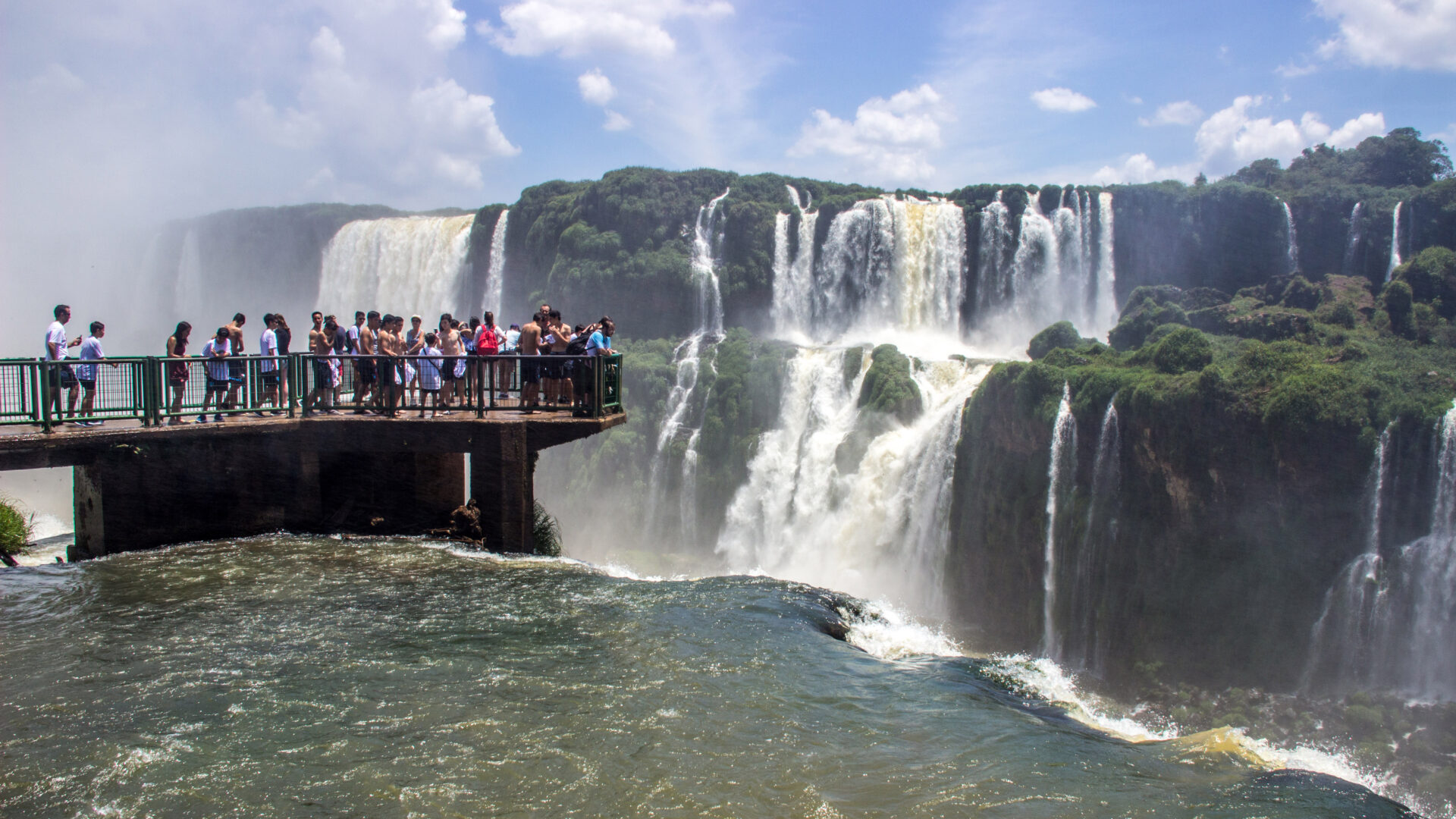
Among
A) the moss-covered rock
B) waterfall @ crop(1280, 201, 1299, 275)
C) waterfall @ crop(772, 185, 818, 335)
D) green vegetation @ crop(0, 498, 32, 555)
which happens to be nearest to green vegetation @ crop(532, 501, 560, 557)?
green vegetation @ crop(0, 498, 32, 555)

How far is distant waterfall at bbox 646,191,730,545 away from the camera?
106 feet

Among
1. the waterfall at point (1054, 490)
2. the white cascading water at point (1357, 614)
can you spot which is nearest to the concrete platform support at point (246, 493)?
the waterfall at point (1054, 490)

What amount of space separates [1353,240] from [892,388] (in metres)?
20.0

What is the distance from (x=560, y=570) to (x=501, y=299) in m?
35.1

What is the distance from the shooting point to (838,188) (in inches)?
1662

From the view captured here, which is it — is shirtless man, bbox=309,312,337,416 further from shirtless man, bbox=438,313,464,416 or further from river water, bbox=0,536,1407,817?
river water, bbox=0,536,1407,817

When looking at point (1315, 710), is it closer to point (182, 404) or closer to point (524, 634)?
point (524, 634)

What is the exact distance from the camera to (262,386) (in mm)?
12219

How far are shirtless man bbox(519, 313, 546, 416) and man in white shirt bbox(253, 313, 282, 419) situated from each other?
10.8ft

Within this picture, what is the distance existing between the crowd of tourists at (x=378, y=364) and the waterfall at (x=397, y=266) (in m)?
31.1

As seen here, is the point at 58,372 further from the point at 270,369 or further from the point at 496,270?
the point at 496,270

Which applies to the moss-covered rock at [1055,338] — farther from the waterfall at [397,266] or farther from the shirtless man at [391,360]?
the waterfall at [397,266]

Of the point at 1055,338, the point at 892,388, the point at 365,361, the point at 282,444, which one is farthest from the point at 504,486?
the point at 1055,338

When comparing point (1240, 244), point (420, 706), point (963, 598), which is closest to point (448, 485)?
point (420, 706)
